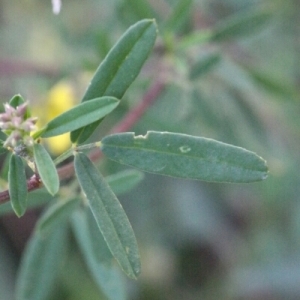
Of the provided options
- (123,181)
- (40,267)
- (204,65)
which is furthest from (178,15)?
(40,267)

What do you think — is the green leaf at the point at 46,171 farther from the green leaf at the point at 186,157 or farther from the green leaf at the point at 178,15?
the green leaf at the point at 178,15

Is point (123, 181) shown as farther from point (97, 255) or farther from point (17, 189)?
point (17, 189)

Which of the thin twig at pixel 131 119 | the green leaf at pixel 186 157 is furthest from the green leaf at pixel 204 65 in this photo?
the green leaf at pixel 186 157

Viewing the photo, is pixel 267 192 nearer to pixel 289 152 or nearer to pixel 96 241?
pixel 289 152

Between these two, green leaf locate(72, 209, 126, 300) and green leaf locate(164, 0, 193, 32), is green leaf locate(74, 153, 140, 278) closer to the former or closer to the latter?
green leaf locate(72, 209, 126, 300)

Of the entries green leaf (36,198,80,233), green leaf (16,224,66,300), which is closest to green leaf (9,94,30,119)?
green leaf (36,198,80,233)

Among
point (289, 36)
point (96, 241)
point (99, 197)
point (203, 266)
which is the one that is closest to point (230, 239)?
point (203, 266)
